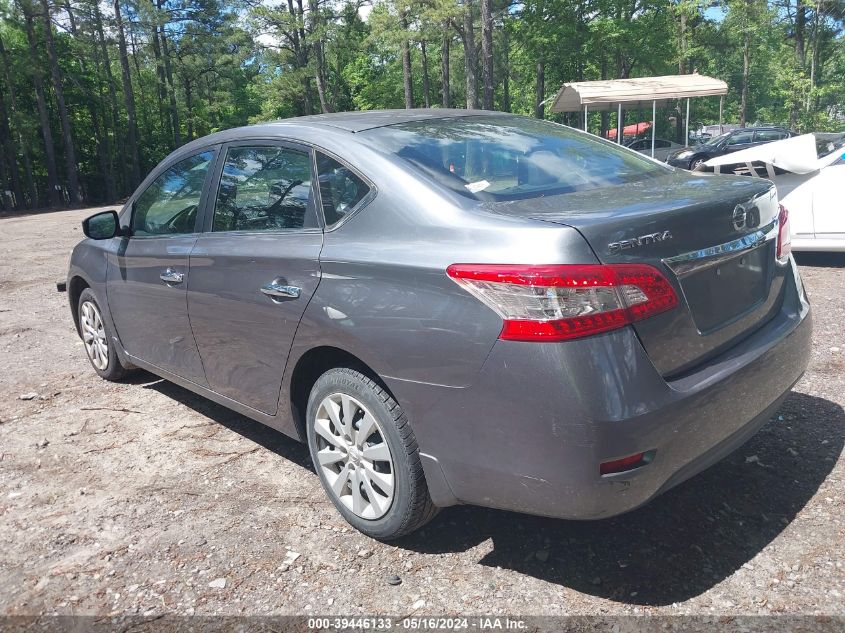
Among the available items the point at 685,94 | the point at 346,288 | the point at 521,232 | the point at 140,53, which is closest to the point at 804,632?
the point at 521,232

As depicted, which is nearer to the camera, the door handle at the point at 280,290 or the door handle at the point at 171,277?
the door handle at the point at 280,290

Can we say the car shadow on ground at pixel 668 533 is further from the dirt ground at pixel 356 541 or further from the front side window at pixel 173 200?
the front side window at pixel 173 200

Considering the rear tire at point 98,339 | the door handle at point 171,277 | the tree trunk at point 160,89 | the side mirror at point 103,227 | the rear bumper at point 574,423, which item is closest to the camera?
the rear bumper at point 574,423

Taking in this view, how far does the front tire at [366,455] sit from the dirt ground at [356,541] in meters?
0.16

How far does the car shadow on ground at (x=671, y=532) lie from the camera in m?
2.51

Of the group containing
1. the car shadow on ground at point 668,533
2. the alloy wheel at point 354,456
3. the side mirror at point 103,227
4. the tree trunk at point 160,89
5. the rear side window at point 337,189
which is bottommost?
the car shadow on ground at point 668,533

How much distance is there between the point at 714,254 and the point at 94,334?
169 inches

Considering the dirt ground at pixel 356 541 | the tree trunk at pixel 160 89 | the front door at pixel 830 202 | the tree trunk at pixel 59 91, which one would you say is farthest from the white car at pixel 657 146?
the tree trunk at pixel 160 89

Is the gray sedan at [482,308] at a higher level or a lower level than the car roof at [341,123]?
lower

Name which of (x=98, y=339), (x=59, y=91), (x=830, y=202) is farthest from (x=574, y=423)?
(x=59, y=91)

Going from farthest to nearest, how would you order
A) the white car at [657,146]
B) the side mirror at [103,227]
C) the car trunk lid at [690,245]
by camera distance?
1. the white car at [657,146]
2. the side mirror at [103,227]
3. the car trunk lid at [690,245]

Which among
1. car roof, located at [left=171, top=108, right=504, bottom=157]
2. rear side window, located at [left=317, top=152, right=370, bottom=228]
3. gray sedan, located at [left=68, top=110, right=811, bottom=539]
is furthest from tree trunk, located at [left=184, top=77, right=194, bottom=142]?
rear side window, located at [left=317, top=152, right=370, bottom=228]

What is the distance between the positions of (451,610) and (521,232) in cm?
132

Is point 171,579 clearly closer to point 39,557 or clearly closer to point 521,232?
point 39,557
